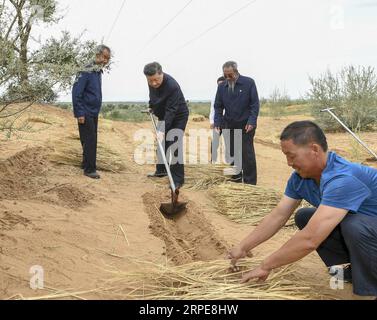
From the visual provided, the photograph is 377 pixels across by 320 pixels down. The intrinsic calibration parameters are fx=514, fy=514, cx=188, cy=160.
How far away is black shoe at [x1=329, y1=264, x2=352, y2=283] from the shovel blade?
6.96 feet

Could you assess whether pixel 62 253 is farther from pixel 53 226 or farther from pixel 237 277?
pixel 237 277

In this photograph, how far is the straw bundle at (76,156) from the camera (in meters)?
6.84

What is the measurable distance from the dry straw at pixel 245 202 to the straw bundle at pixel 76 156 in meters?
1.97

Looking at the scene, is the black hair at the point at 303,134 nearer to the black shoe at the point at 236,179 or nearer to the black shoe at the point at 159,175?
the black shoe at the point at 236,179

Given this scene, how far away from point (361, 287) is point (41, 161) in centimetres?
481

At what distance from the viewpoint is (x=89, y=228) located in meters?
4.29

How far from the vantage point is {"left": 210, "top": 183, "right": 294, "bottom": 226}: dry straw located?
5.11 m

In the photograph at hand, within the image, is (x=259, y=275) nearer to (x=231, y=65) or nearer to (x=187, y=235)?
(x=187, y=235)

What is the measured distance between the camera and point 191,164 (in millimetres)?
7133

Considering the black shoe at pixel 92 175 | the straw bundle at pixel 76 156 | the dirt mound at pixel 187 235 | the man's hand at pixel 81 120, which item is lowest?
the dirt mound at pixel 187 235

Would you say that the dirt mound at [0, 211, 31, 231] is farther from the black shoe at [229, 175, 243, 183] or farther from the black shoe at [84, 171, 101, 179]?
the black shoe at [229, 175, 243, 183]

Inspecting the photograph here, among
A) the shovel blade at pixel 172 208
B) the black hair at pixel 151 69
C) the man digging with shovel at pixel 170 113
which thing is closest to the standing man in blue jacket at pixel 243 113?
the man digging with shovel at pixel 170 113

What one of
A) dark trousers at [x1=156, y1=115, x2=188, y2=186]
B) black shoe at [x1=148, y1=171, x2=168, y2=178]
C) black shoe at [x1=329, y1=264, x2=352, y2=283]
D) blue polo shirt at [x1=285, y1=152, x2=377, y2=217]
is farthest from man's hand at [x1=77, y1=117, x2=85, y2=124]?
black shoe at [x1=329, y1=264, x2=352, y2=283]
